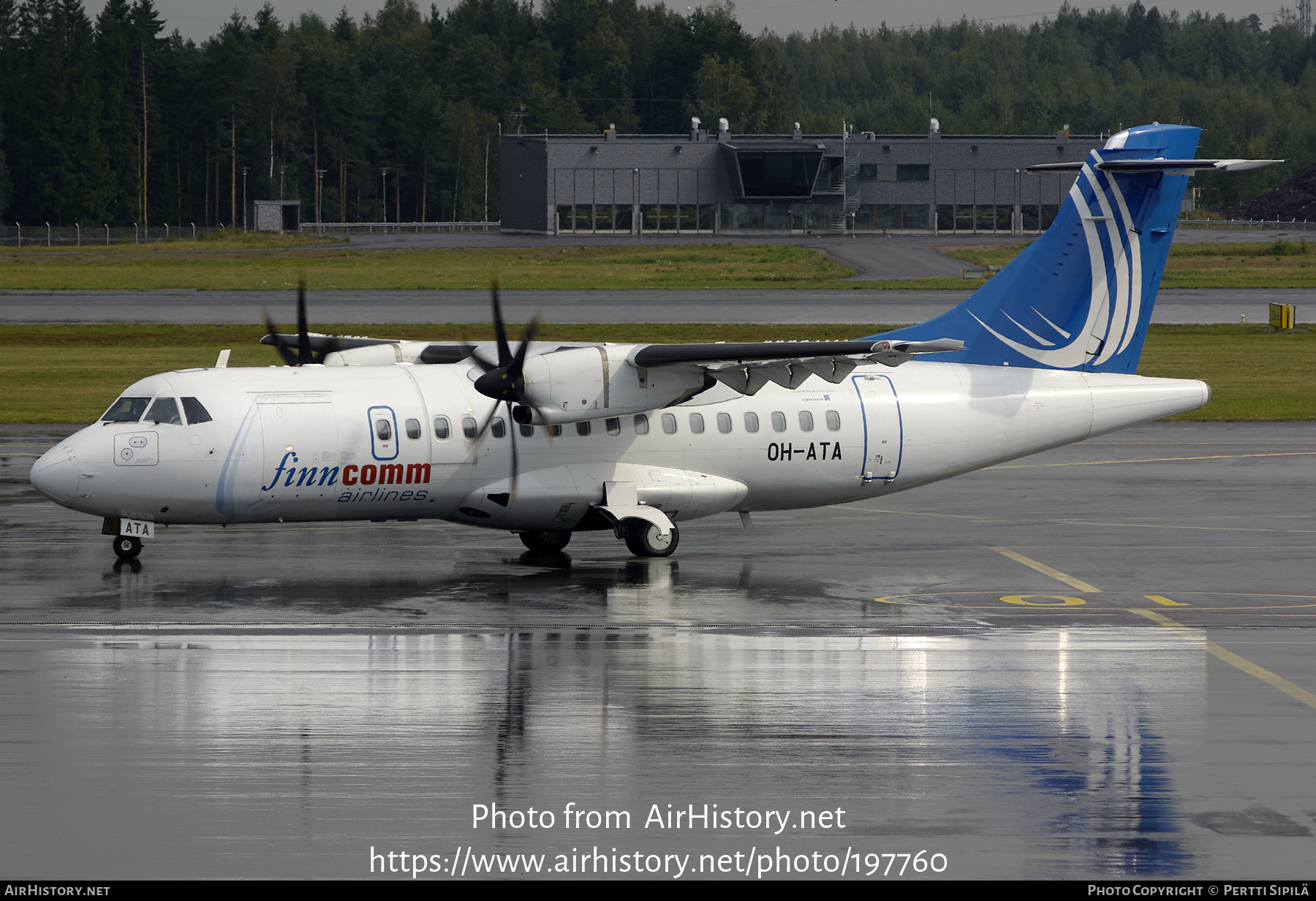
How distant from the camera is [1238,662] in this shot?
16.4 m

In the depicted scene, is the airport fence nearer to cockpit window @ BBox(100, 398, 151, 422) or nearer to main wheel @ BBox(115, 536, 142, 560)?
main wheel @ BBox(115, 536, 142, 560)

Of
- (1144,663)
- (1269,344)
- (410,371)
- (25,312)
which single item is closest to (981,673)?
(1144,663)

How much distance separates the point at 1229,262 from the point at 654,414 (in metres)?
91.9

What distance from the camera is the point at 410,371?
74.5 feet

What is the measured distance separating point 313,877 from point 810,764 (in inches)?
182

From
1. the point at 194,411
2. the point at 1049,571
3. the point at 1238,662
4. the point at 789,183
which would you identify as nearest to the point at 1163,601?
the point at 1049,571

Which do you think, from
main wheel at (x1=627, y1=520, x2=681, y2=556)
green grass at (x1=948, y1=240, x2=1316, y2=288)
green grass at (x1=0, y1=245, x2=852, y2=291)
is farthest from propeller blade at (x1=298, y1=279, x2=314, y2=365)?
green grass at (x1=948, y1=240, x2=1316, y2=288)

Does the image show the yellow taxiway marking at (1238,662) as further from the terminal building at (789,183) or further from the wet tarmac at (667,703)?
the terminal building at (789,183)

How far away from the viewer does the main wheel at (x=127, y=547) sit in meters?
21.7

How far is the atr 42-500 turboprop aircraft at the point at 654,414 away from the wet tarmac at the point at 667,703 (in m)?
1.13

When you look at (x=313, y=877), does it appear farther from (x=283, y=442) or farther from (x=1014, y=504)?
(x=1014, y=504)

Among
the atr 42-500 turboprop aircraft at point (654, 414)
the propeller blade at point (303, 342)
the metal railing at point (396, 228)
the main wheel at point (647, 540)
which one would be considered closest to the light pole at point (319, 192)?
the metal railing at point (396, 228)

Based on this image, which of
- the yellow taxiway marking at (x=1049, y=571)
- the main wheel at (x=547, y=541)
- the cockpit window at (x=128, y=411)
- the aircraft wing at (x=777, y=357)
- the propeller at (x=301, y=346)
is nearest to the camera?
→ the aircraft wing at (x=777, y=357)

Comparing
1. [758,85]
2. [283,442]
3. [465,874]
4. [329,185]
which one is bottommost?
[465,874]
